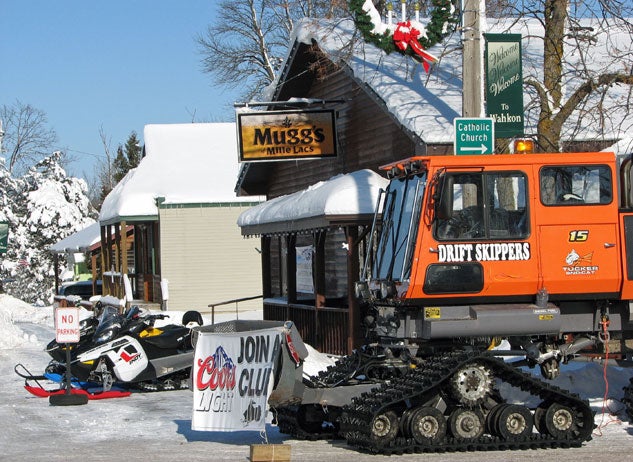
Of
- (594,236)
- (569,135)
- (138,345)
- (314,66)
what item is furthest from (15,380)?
(594,236)

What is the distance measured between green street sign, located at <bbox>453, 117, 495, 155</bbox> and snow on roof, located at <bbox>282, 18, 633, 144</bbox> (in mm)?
3541

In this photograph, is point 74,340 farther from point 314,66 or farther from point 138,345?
point 314,66

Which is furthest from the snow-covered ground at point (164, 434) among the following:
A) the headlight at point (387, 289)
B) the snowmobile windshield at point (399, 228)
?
the snowmobile windshield at point (399, 228)

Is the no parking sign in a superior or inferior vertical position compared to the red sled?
superior

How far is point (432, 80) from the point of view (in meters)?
20.1

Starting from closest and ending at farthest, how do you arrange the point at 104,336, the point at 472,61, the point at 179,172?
1. the point at 472,61
2. the point at 104,336
3. the point at 179,172

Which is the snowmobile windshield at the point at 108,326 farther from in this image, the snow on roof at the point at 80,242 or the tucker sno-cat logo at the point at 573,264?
the snow on roof at the point at 80,242

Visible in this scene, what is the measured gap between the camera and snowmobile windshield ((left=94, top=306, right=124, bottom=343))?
1669cm

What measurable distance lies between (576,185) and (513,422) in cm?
246

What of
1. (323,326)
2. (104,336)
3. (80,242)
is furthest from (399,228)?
(80,242)

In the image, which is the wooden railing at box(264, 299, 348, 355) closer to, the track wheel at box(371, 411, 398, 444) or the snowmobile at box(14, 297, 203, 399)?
the snowmobile at box(14, 297, 203, 399)

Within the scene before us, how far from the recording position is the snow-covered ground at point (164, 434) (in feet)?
33.4

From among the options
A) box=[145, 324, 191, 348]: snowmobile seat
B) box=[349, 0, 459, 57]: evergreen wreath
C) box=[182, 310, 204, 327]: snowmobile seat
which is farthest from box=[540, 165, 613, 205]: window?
box=[182, 310, 204, 327]: snowmobile seat

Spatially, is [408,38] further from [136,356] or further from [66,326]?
[66,326]
